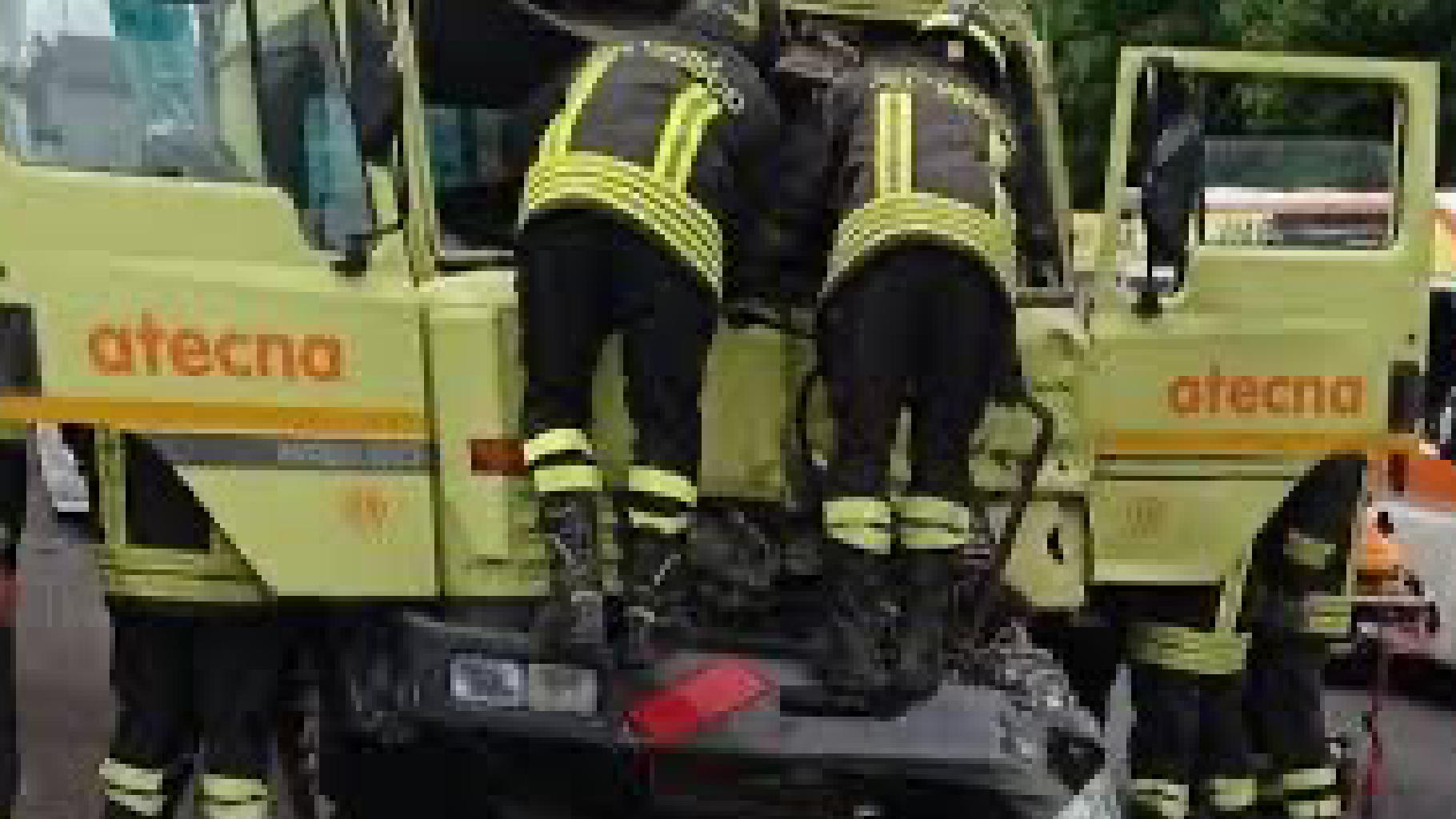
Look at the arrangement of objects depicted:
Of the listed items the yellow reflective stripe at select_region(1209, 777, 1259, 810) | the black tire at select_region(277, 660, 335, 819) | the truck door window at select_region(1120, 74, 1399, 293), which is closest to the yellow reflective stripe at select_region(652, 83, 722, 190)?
the truck door window at select_region(1120, 74, 1399, 293)

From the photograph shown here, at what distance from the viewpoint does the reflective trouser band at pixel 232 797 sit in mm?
6199

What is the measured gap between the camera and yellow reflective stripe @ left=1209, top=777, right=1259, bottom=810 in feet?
25.6

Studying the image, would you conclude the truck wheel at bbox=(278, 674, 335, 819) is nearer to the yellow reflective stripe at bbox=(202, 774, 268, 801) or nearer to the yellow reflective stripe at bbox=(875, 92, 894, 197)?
the yellow reflective stripe at bbox=(202, 774, 268, 801)

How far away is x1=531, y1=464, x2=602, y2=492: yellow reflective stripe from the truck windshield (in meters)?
0.73

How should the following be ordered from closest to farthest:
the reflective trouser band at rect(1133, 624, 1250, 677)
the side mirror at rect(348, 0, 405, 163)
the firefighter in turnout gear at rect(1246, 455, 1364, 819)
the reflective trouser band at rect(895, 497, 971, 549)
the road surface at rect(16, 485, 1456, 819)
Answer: the side mirror at rect(348, 0, 405, 163) → the reflective trouser band at rect(895, 497, 971, 549) → the reflective trouser band at rect(1133, 624, 1250, 677) → the firefighter in turnout gear at rect(1246, 455, 1364, 819) → the road surface at rect(16, 485, 1456, 819)

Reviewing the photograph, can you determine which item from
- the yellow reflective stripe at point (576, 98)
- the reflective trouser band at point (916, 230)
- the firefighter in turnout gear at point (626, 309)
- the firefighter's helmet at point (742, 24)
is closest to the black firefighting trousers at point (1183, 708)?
the reflective trouser band at point (916, 230)

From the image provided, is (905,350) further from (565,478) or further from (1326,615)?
(1326,615)

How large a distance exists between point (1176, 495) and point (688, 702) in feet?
5.88

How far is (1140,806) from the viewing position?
7859 mm

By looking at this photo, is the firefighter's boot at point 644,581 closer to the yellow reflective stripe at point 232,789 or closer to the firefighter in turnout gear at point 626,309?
the firefighter in turnout gear at point 626,309

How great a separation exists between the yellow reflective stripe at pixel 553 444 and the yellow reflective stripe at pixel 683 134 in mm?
566

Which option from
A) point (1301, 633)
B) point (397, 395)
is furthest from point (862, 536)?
point (1301, 633)

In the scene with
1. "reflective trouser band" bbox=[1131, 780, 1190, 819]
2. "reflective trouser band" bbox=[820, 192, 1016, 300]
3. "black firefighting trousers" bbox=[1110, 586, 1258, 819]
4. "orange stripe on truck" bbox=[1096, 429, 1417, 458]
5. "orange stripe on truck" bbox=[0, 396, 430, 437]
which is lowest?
"reflective trouser band" bbox=[1131, 780, 1190, 819]

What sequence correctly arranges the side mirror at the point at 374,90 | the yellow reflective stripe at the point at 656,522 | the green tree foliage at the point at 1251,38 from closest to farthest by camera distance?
the side mirror at the point at 374,90
the yellow reflective stripe at the point at 656,522
the green tree foliage at the point at 1251,38
